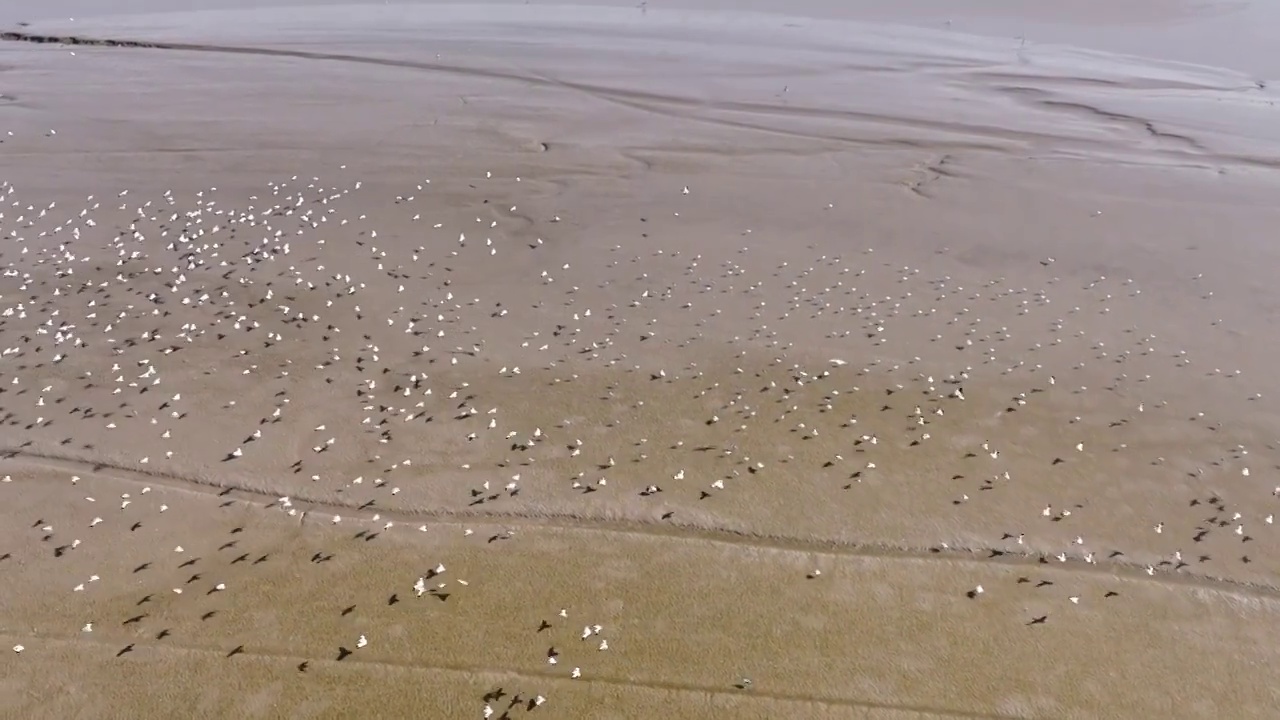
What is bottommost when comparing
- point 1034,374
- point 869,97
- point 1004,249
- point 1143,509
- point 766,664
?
point 766,664

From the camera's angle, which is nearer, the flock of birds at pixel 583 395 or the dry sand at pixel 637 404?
the dry sand at pixel 637 404

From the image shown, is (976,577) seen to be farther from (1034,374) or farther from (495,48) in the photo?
(495,48)

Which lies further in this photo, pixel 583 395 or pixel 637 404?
pixel 583 395

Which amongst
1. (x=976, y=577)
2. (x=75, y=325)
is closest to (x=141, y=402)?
(x=75, y=325)

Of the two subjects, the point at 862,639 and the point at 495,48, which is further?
the point at 495,48
